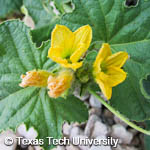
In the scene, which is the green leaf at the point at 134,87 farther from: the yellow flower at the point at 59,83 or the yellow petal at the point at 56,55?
the yellow petal at the point at 56,55

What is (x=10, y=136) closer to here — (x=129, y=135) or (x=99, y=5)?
(x=129, y=135)

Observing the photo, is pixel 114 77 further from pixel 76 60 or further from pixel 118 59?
pixel 76 60

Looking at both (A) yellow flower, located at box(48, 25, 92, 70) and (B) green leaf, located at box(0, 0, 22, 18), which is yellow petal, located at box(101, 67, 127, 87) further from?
(B) green leaf, located at box(0, 0, 22, 18)

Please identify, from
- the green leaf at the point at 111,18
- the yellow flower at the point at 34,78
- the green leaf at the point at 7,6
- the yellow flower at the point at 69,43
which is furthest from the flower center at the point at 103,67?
A: the green leaf at the point at 7,6

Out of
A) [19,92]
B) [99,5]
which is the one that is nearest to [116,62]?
[99,5]

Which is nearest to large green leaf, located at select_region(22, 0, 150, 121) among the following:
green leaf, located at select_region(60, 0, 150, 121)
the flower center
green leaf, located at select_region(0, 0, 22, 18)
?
green leaf, located at select_region(60, 0, 150, 121)

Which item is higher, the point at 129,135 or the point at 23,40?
Answer: the point at 23,40
